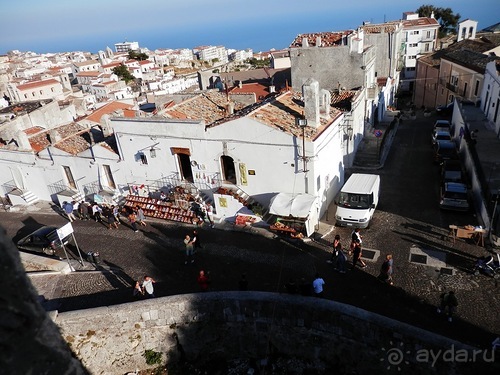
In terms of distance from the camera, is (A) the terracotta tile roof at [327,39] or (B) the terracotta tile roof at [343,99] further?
(A) the terracotta tile roof at [327,39]

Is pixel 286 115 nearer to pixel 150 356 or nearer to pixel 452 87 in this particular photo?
pixel 150 356

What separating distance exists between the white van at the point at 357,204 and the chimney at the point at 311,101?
393 centimetres

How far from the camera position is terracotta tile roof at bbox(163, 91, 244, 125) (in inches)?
894

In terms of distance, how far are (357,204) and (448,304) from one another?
23.7 ft

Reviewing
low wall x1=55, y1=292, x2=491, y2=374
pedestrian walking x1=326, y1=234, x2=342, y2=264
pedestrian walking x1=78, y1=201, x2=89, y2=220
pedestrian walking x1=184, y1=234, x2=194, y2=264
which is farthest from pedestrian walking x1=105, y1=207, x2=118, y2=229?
pedestrian walking x1=326, y1=234, x2=342, y2=264

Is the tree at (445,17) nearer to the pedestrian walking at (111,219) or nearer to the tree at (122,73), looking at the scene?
the tree at (122,73)

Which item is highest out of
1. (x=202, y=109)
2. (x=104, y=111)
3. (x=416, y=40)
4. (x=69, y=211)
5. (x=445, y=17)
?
(x=445, y=17)

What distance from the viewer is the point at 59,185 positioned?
2658cm

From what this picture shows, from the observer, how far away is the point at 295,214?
59.2ft

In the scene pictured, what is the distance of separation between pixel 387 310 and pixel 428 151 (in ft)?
60.2

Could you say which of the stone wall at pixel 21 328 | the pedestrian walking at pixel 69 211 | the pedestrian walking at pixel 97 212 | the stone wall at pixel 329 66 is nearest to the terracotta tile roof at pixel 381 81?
the stone wall at pixel 329 66

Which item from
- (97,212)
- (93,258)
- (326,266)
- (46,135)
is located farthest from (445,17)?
(93,258)

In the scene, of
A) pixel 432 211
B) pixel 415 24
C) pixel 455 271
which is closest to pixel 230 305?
pixel 455 271

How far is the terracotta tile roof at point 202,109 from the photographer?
22.7 metres
